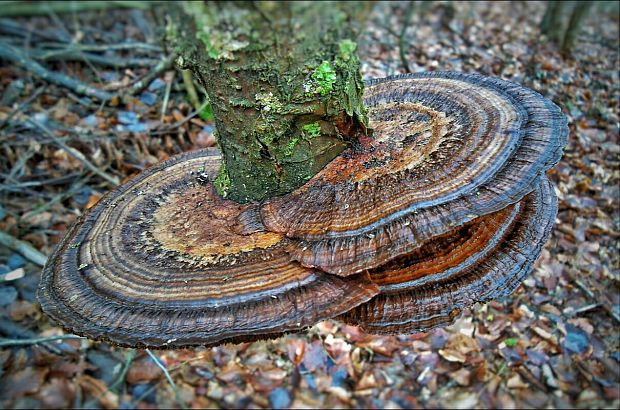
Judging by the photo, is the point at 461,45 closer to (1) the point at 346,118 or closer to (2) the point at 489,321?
(2) the point at 489,321

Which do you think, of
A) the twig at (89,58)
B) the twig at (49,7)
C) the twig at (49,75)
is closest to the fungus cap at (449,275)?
the twig at (49,75)

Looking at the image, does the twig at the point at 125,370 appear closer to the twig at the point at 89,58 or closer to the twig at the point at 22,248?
the twig at the point at 22,248

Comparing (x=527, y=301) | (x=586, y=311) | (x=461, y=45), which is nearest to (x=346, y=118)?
(x=527, y=301)

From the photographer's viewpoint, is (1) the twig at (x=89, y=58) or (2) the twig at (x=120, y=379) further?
(1) the twig at (x=89, y=58)

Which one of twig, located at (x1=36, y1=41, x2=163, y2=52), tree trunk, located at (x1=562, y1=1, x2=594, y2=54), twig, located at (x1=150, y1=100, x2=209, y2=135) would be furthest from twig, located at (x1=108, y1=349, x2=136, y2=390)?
tree trunk, located at (x1=562, y1=1, x2=594, y2=54)

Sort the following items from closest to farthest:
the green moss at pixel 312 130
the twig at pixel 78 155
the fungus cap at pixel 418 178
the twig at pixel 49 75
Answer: the fungus cap at pixel 418 178, the green moss at pixel 312 130, the twig at pixel 78 155, the twig at pixel 49 75

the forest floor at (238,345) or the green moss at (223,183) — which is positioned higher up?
the green moss at (223,183)

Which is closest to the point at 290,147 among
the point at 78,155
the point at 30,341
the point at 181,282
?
the point at 181,282

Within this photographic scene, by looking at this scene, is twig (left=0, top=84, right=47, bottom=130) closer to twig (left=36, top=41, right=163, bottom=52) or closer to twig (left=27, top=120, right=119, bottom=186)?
twig (left=27, top=120, right=119, bottom=186)
